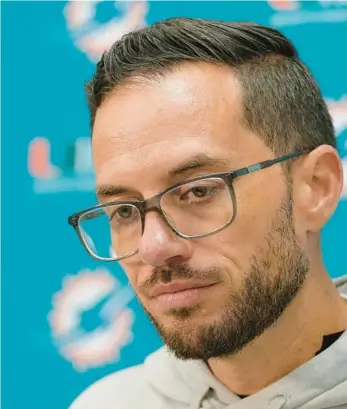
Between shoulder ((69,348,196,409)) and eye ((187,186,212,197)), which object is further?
shoulder ((69,348,196,409))

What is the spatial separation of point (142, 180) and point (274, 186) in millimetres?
244

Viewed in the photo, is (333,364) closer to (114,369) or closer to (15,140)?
(114,369)

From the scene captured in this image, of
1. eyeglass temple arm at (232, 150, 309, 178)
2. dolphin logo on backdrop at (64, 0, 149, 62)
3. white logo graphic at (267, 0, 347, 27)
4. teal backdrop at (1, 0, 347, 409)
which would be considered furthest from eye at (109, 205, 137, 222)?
white logo graphic at (267, 0, 347, 27)

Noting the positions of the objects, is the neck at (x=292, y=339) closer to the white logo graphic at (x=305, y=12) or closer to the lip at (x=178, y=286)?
the lip at (x=178, y=286)

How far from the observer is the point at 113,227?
1379 mm

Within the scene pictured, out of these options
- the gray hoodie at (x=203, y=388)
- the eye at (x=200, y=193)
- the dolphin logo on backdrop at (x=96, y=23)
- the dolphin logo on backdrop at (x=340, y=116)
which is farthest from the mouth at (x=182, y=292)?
the dolphin logo on backdrop at (x=96, y=23)

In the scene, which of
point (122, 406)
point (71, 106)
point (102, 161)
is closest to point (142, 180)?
point (102, 161)

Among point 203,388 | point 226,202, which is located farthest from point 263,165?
point 203,388

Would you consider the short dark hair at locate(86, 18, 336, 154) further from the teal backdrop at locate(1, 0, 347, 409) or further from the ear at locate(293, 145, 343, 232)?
the teal backdrop at locate(1, 0, 347, 409)

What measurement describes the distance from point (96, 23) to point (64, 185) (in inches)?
18.8

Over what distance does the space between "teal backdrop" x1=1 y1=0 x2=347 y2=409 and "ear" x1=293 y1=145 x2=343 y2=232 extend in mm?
612

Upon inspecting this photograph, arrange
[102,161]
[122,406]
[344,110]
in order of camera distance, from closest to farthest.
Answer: [102,161], [122,406], [344,110]

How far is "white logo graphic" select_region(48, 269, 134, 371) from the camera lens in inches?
77.0

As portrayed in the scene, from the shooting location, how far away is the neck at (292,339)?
134cm
